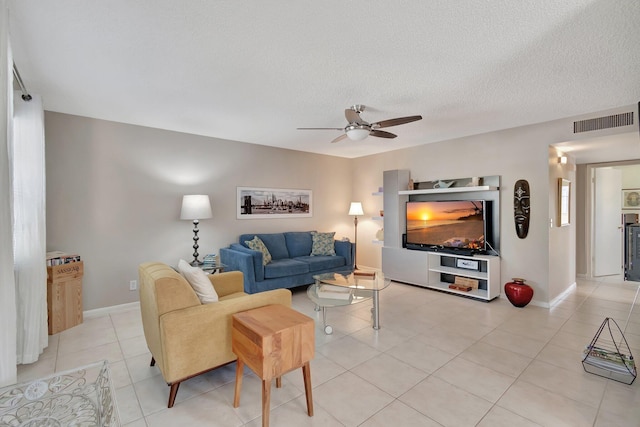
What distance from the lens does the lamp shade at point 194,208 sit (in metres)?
4.02

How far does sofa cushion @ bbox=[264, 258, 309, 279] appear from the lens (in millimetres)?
4172

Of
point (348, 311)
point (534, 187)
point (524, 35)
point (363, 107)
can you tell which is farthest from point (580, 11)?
point (348, 311)

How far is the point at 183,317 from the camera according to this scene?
1899mm

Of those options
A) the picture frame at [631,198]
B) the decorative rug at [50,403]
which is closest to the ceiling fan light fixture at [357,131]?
the decorative rug at [50,403]

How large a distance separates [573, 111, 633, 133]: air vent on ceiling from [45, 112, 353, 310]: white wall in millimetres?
4338

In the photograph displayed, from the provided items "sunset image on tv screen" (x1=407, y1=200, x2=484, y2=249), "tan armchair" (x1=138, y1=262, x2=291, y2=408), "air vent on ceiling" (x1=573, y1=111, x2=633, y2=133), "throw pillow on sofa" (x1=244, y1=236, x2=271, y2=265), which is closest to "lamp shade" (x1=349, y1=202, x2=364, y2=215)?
"sunset image on tv screen" (x1=407, y1=200, x2=484, y2=249)

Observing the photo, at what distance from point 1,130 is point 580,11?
316 cm

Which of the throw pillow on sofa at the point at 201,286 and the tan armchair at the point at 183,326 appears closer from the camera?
the tan armchair at the point at 183,326

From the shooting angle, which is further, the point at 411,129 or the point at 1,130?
the point at 411,129

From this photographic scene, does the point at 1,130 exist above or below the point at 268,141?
below

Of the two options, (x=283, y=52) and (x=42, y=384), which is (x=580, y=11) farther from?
(x=42, y=384)

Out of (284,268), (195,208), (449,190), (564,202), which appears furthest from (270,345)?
(564,202)

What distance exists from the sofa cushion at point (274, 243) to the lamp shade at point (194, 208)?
87cm

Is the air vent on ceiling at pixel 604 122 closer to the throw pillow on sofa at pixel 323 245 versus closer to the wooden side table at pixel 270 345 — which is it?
the throw pillow on sofa at pixel 323 245
